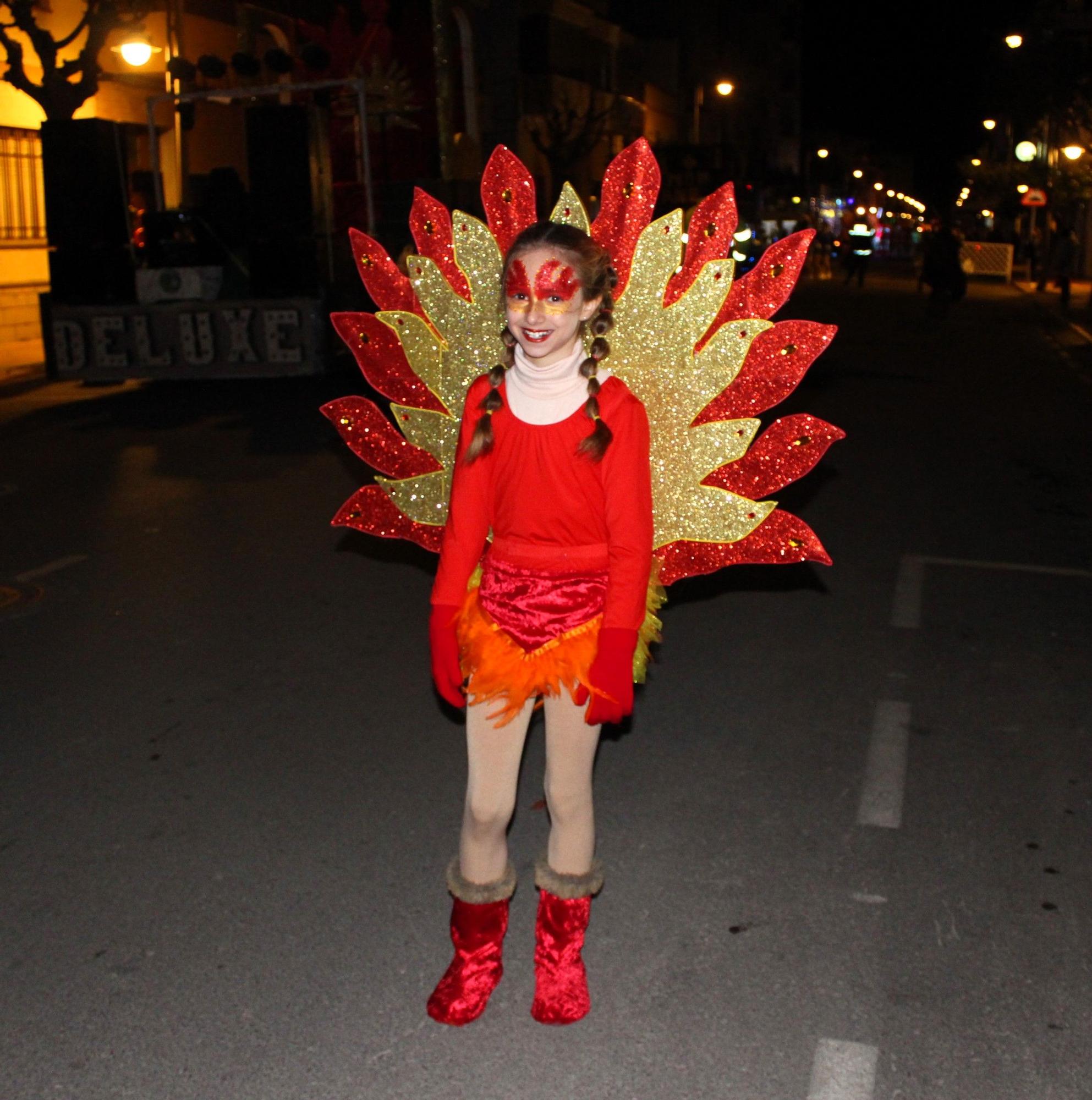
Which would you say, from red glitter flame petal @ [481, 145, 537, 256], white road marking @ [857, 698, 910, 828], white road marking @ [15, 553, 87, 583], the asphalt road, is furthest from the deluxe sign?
red glitter flame petal @ [481, 145, 537, 256]

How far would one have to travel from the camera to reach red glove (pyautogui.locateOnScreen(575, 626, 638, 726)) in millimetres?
3016

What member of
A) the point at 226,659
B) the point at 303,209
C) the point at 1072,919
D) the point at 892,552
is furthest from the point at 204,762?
the point at 303,209

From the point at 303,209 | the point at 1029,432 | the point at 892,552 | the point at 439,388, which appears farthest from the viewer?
the point at 303,209

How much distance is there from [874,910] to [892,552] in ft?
14.7

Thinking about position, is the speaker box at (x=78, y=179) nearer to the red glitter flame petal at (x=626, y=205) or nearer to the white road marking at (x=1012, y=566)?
the white road marking at (x=1012, y=566)

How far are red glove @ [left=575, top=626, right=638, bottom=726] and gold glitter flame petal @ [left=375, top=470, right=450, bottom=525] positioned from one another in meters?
0.78

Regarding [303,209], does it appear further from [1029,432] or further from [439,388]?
[439,388]

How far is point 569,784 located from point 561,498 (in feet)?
2.25

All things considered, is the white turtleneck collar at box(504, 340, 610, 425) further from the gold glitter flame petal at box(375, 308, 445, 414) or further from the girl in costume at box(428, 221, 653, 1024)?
the gold glitter flame petal at box(375, 308, 445, 414)

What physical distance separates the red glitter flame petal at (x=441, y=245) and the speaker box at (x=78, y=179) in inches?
562

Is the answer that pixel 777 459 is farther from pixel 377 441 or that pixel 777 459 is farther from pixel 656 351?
pixel 377 441

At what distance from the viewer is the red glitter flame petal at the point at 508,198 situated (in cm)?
358

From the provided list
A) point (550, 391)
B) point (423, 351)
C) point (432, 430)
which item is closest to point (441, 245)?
point (423, 351)

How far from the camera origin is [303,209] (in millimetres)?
16969
